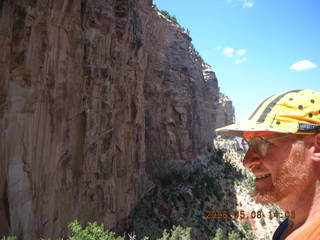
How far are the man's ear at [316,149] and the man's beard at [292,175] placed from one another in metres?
0.07

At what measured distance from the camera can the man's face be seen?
217 cm

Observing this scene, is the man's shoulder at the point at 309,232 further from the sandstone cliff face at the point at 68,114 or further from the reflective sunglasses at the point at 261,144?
the sandstone cliff face at the point at 68,114

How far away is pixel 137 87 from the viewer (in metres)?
26.6

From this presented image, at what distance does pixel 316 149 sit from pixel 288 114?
0.32 metres

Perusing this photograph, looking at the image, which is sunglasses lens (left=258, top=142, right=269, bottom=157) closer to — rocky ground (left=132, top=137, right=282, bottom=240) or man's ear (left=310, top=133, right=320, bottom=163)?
man's ear (left=310, top=133, right=320, bottom=163)

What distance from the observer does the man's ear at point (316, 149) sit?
2.12 meters

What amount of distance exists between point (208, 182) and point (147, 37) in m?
20.6

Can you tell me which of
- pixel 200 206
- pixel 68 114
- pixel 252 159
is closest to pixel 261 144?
pixel 252 159

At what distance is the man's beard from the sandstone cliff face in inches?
394

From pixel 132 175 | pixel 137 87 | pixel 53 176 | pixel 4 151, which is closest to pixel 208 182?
pixel 132 175

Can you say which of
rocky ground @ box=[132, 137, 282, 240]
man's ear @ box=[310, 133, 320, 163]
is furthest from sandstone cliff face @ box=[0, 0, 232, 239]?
man's ear @ box=[310, 133, 320, 163]
